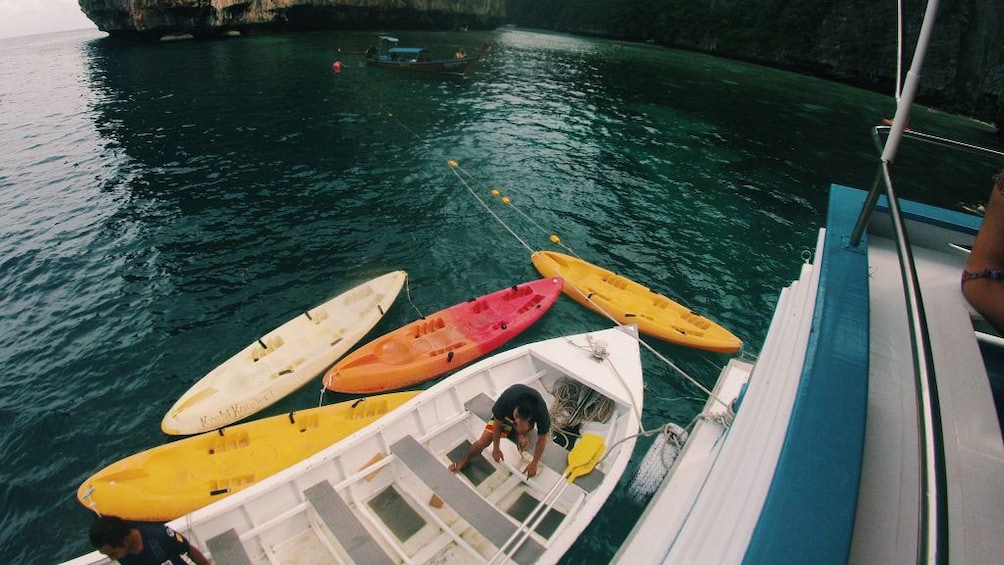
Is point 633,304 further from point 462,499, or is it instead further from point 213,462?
point 213,462

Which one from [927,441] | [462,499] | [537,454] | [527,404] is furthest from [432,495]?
[927,441]

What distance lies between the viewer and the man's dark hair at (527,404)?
280 inches

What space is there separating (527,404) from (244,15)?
72.9m

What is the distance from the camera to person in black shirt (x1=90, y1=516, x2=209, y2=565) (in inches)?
193

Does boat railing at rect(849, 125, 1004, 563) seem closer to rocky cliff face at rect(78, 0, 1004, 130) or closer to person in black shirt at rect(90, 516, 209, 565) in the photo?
person in black shirt at rect(90, 516, 209, 565)

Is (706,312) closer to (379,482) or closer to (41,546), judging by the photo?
(379,482)

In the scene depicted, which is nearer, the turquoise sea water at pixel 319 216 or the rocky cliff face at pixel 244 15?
the turquoise sea water at pixel 319 216

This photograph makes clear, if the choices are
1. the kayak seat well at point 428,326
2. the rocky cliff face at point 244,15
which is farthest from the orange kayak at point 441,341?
the rocky cliff face at point 244,15

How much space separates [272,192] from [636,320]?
15.9m

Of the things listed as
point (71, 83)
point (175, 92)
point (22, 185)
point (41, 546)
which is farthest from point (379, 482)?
point (71, 83)

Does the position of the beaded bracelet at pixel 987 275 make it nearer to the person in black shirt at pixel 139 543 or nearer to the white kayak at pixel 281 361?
the person in black shirt at pixel 139 543

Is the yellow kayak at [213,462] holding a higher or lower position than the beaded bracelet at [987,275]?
lower

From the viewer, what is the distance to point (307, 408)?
10398mm

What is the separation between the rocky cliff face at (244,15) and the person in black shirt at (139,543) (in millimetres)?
68909
